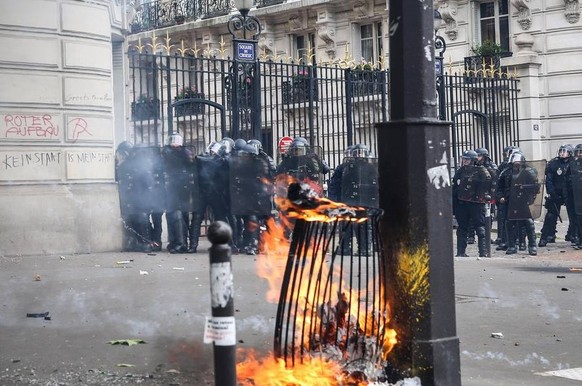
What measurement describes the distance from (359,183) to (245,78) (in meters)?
3.77

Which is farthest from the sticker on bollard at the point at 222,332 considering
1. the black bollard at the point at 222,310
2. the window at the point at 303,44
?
the window at the point at 303,44

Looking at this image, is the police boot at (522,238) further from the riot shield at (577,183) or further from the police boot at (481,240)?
the police boot at (481,240)

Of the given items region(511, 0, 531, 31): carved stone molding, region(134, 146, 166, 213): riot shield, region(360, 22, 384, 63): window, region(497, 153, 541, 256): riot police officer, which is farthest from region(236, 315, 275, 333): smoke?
region(360, 22, 384, 63): window

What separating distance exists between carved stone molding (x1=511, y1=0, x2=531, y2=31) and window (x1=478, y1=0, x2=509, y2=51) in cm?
85

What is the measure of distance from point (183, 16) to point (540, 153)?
1461 centimetres

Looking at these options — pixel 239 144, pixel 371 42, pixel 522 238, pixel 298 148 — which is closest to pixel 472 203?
pixel 522 238

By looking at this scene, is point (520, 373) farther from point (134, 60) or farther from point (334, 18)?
point (334, 18)

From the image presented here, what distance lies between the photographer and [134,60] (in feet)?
57.9

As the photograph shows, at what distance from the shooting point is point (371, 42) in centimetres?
3195

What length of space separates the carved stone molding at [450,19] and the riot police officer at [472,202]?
1200 centimetres

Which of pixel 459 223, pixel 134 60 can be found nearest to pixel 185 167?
pixel 134 60

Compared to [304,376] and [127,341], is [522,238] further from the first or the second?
[304,376]

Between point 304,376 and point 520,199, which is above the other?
point 520,199

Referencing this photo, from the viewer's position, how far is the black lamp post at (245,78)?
61.5 ft
